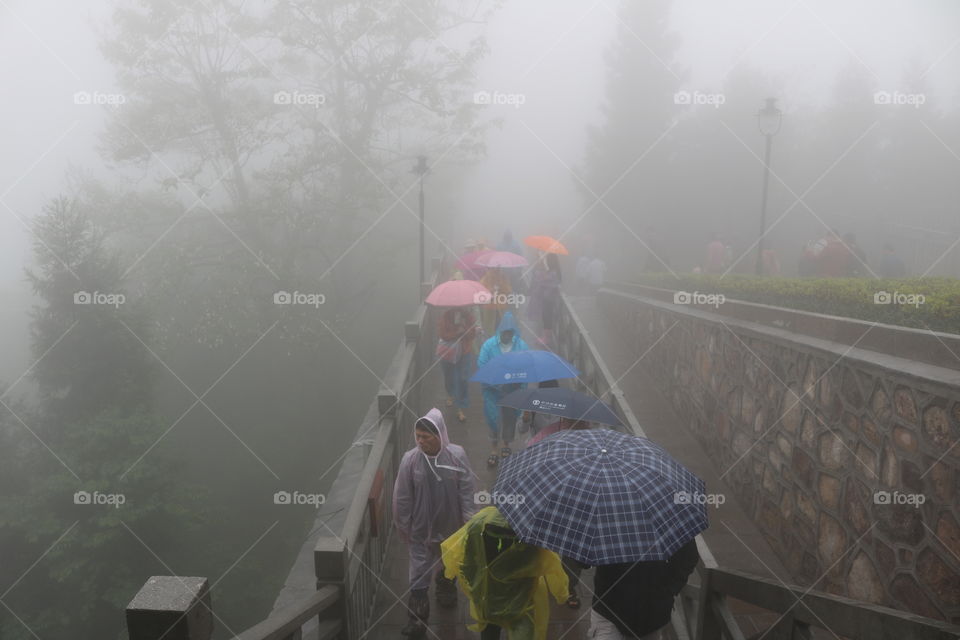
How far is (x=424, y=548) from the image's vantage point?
15.0 ft

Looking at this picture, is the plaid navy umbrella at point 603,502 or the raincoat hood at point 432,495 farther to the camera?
the raincoat hood at point 432,495

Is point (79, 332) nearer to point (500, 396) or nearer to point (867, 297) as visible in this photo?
point (500, 396)

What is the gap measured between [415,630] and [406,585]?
0.67 m

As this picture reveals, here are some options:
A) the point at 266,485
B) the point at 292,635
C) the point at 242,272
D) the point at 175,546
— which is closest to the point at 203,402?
the point at 266,485

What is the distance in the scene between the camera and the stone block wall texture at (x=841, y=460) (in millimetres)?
3861

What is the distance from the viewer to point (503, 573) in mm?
3453

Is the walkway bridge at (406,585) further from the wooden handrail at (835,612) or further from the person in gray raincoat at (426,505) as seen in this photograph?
the person in gray raincoat at (426,505)

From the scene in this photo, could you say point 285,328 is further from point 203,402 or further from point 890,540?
point 890,540

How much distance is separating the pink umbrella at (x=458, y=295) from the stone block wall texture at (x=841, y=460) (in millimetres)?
2818

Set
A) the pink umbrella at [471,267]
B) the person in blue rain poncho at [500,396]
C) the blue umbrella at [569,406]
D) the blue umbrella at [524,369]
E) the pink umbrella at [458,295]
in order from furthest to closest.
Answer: the pink umbrella at [471,267] < the pink umbrella at [458,295] < the person in blue rain poncho at [500,396] < the blue umbrella at [524,369] < the blue umbrella at [569,406]

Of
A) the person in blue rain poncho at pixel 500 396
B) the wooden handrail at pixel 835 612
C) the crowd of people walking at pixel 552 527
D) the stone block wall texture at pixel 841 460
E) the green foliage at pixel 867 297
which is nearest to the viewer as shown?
the wooden handrail at pixel 835 612

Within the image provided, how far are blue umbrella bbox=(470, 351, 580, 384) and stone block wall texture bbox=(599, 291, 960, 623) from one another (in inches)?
78.5

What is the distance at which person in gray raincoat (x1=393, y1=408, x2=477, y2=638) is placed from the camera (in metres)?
4.55

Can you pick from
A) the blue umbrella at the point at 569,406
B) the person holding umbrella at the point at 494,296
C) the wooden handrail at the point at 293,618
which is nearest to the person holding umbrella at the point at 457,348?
the person holding umbrella at the point at 494,296
